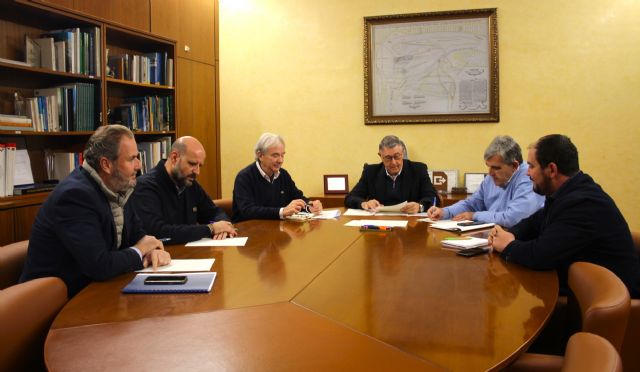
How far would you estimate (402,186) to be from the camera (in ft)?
13.2

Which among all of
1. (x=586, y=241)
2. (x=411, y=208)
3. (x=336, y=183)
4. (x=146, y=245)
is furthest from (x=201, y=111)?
(x=586, y=241)

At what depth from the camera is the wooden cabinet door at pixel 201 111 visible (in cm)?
494

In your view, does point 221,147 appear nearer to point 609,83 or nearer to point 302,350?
point 609,83

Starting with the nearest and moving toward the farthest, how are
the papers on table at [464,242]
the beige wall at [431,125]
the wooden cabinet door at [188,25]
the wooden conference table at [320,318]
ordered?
the wooden conference table at [320,318] < the papers on table at [464,242] < the beige wall at [431,125] < the wooden cabinet door at [188,25]

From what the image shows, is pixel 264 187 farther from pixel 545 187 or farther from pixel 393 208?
pixel 545 187

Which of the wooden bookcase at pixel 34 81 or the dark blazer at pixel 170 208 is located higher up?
the wooden bookcase at pixel 34 81

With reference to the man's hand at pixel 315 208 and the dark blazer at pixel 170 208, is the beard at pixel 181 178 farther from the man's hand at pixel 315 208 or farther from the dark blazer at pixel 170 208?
the man's hand at pixel 315 208

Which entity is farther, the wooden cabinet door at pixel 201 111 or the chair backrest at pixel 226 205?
the wooden cabinet door at pixel 201 111

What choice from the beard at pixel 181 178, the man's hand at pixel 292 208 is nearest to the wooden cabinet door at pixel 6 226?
the beard at pixel 181 178

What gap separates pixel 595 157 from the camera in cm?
461

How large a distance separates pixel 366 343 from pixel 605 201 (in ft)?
4.52

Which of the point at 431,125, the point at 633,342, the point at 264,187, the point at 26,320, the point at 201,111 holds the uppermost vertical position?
the point at 201,111

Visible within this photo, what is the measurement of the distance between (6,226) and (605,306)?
3.22 metres

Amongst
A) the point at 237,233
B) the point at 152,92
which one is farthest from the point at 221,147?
the point at 237,233
